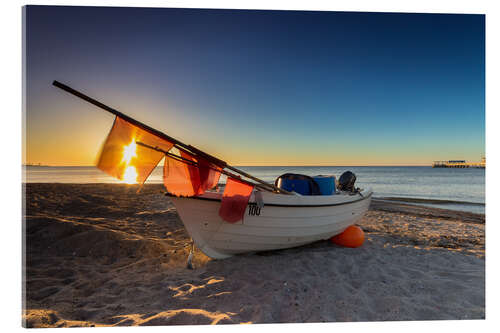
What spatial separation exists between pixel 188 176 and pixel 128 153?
0.79 meters

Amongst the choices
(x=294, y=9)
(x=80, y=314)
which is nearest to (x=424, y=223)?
(x=294, y=9)

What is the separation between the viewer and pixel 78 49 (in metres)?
3.23

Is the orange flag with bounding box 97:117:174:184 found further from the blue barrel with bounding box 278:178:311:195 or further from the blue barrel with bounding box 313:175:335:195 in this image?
the blue barrel with bounding box 313:175:335:195

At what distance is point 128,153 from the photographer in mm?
2271

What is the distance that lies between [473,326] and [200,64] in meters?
4.70

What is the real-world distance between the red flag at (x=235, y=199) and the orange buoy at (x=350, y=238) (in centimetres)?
207

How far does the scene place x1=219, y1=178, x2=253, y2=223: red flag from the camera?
2742mm

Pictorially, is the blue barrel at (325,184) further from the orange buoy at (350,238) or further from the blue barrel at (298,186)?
the orange buoy at (350,238)

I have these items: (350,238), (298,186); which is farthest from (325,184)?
(350,238)

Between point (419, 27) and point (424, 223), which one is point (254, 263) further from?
point (424, 223)

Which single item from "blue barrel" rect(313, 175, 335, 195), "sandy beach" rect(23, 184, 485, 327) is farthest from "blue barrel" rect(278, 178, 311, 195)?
"sandy beach" rect(23, 184, 485, 327)

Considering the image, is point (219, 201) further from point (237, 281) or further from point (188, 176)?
point (237, 281)

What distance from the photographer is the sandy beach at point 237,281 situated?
2.05 m

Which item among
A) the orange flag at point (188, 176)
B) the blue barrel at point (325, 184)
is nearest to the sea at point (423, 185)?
the orange flag at point (188, 176)
